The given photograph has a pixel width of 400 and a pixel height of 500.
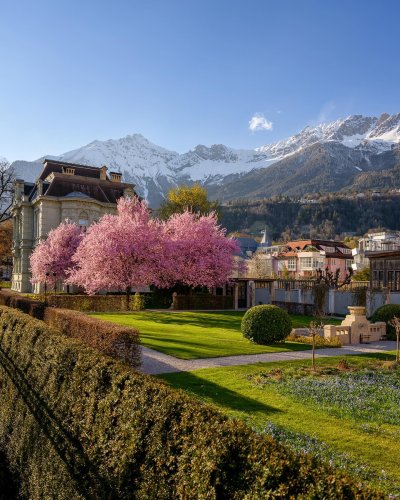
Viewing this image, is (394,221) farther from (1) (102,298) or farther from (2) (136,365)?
(2) (136,365)

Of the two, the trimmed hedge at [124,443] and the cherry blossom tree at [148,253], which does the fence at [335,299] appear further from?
the trimmed hedge at [124,443]

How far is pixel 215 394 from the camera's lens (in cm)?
1130

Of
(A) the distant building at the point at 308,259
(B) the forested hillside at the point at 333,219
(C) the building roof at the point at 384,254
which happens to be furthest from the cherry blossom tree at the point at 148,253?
(B) the forested hillside at the point at 333,219

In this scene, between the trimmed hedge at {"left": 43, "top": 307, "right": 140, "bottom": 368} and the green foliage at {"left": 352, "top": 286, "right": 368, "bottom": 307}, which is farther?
the green foliage at {"left": 352, "top": 286, "right": 368, "bottom": 307}

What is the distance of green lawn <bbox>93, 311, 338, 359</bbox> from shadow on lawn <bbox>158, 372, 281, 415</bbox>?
11.2 feet

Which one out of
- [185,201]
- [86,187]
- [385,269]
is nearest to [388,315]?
[385,269]

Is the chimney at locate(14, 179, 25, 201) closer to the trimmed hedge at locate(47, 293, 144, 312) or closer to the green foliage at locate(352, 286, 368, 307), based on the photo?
the trimmed hedge at locate(47, 293, 144, 312)

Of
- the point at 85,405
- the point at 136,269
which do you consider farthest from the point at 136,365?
the point at 136,269

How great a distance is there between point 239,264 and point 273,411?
3894 cm

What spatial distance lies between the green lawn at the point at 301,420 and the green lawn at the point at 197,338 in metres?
3.67

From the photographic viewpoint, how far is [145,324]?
2678 centimetres

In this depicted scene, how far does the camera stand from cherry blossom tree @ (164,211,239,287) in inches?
1543

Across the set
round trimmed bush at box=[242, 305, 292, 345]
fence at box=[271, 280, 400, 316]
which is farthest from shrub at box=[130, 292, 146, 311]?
round trimmed bush at box=[242, 305, 292, 345]

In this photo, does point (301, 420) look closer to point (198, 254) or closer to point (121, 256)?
point (121, 256)
